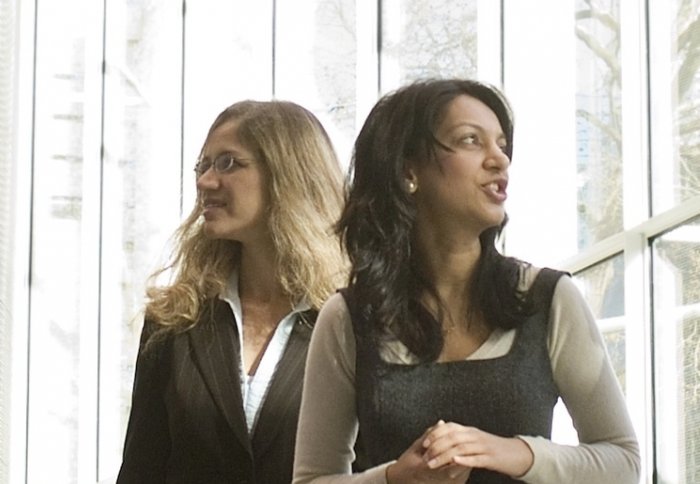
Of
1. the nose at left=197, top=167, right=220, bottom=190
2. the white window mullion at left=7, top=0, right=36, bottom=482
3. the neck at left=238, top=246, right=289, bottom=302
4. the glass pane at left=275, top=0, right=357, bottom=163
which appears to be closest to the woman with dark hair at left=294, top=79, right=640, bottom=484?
the nose at left=197, top=167, right=220, bottom=190

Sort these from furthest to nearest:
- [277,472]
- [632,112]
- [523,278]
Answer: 1. [632,112]
2. [277,472]
3. [523,278]

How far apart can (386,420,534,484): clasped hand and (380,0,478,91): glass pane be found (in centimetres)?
612

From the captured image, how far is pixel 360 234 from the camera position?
6.47 feet

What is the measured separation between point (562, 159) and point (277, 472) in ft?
14.2

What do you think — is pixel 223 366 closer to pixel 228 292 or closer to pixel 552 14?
pixel 228 292

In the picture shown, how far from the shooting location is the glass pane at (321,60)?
31.4 feet

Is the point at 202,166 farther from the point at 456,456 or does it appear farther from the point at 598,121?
the point at 598,121

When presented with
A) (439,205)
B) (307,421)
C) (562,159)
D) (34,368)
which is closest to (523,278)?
(439,205)

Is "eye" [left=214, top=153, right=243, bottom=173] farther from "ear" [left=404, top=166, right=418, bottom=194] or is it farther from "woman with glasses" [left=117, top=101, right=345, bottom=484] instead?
"ear" [left=404, top=166, right=418, bottom=194]

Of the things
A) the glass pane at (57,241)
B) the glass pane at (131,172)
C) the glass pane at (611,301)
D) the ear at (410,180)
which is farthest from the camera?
the glass pane at (57,241)

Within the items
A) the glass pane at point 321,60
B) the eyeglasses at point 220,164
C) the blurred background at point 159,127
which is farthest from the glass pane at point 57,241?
the eyeglasses at point 220,164

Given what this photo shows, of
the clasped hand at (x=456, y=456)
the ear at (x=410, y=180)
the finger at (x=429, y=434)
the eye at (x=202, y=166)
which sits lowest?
the clasped hand at (x=456, y=456)

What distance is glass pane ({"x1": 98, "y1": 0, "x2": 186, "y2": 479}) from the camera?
11.0 m

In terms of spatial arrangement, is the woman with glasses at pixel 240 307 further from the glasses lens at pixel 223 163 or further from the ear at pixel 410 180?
the ear at pixel 410 180
